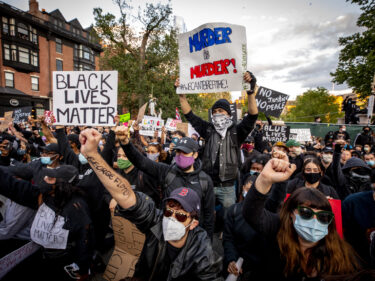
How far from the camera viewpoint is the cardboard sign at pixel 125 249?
8.92ft

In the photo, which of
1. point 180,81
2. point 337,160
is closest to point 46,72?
point 180,81

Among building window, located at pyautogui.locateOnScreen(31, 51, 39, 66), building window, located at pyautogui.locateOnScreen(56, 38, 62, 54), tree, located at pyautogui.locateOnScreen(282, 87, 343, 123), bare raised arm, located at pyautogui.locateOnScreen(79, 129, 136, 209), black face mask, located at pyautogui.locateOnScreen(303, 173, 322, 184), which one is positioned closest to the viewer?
bare raised arm, located at pyautogui.locateOnScreen(79, 129, 136, 209)

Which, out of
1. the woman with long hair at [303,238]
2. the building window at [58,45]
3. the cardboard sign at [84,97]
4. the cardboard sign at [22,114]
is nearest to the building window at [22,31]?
the building window at [58,45]

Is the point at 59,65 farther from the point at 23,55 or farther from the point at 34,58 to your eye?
the point at 23,55

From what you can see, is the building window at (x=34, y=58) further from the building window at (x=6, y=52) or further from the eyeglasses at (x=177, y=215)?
the eyeglasses at (x=177, y=215)

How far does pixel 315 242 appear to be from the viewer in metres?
1.78

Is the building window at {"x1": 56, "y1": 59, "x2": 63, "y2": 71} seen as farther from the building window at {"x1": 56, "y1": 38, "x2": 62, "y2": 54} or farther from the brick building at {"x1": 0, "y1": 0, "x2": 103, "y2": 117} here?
the building window at {"x1": 56, "y1": 38, "x2": 62, "y2": 54}

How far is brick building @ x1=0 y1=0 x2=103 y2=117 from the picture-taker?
24.6 meters

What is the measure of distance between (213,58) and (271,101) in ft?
11.9

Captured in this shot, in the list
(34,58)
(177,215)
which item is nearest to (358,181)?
(177,215)

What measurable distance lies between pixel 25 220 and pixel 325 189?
4.03 m

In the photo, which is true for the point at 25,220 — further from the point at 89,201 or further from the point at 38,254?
the point at 89,201

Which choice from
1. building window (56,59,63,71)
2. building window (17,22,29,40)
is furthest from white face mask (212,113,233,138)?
building window (56,59,63,71)

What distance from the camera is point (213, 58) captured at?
11.2 ft
